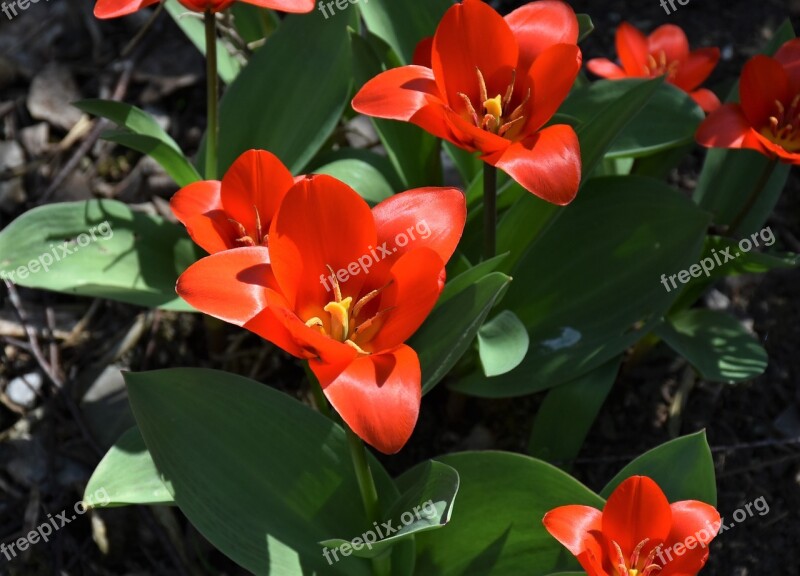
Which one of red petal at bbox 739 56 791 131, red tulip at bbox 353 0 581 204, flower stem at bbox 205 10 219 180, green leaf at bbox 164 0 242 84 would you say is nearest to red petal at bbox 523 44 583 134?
red tulip at bbox 353 0 581 204

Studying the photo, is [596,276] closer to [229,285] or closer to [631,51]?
[631,51]

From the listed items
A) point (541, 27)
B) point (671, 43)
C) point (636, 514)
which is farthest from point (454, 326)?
point (671, 43)

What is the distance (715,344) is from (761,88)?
580 mm

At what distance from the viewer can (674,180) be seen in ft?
8.41

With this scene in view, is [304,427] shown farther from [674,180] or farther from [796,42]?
[674,180]

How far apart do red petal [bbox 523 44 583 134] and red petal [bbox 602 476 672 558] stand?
0.61 m

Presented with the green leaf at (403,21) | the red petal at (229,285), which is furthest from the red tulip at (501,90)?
the green leaf at (403,21)

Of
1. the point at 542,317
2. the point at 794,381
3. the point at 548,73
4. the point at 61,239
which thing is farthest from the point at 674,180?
the point at 61,239

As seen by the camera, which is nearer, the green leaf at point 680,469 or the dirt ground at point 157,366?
the green leaf at point 680,469

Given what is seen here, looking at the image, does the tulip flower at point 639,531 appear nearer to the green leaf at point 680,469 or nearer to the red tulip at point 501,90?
the green leaf at point 680,469

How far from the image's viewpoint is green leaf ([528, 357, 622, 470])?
1951 mm

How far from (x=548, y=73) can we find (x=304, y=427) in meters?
0.74

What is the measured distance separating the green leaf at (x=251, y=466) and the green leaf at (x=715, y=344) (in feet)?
2.68

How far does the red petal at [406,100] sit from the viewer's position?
1.41 m
